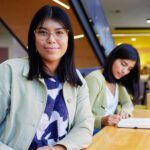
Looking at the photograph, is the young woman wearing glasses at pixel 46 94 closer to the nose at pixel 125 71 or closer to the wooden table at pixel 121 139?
the wooden table at pixel 121 139

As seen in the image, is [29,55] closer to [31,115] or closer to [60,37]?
[60,37]

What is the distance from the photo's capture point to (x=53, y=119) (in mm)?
1238

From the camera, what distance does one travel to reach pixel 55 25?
122 centimetres

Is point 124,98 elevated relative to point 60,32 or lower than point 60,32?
lower

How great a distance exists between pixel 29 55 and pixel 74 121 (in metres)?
0.33

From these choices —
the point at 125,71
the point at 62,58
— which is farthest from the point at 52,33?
the point at 125,71

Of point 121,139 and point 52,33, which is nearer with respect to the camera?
point 52,33

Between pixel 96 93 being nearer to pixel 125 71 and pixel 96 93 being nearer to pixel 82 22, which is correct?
pixel 125 71

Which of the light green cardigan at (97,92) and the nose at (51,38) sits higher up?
the nose at (51,38)

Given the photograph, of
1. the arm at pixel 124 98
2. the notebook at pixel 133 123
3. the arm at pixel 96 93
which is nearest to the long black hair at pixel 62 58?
the notebook at pixel 133 123

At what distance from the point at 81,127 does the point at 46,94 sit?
0.70 feet

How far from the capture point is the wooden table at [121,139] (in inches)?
53.7

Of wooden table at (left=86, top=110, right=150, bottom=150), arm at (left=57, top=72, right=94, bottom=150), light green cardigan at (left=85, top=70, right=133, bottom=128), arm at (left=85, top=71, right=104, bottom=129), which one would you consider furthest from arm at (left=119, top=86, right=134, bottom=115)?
arm at (left=57, top=72, right=94, bottom=150)

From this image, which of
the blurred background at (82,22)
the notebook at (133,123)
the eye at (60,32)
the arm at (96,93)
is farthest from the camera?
the blurred background at (82,22)
